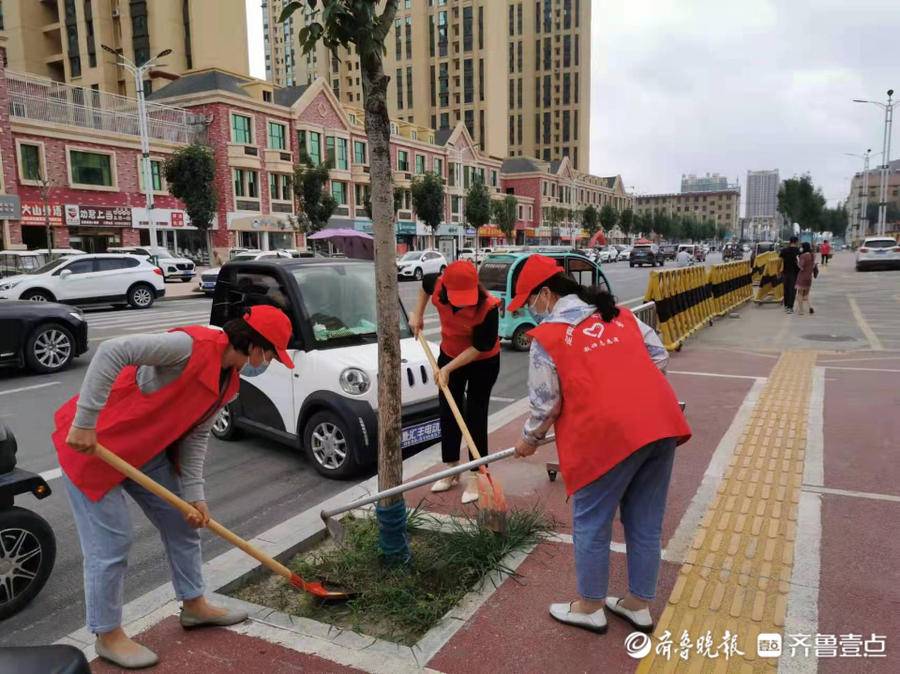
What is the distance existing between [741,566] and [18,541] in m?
3.62

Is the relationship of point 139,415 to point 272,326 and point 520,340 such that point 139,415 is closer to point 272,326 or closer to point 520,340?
point 272,326

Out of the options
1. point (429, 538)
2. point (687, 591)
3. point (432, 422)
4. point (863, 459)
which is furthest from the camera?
point (432, 422)

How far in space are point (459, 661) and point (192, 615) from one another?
124 centimetres

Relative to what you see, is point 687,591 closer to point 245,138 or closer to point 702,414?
point 702,414

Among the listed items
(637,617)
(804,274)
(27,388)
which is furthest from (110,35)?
(637,617)

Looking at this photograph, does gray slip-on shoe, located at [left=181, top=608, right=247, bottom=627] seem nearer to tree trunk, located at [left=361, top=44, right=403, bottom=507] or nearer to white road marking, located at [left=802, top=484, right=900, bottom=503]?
tree trunk, located at [left=361, top=44, right=403, bottom=507]

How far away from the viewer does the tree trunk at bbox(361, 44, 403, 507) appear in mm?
3211

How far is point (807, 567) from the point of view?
344cm

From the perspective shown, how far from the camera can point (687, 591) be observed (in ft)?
10.6

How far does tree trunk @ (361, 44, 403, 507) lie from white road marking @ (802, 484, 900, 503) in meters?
2.93

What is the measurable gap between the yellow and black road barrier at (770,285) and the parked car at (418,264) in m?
14.5

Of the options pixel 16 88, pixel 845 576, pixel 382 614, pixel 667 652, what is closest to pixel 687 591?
pixel 667 652

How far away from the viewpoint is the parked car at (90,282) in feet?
56.5

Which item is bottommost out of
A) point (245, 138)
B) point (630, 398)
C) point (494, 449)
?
point (494, 449)
